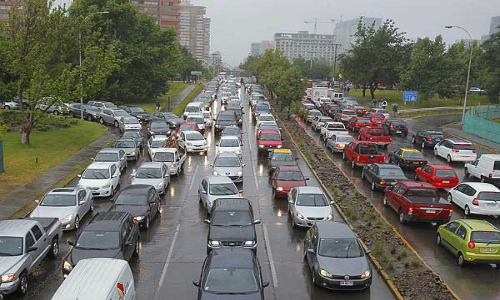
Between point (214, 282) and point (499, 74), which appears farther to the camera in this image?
point (499, 74)

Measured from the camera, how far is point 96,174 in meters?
23.3

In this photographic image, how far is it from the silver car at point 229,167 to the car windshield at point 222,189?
15.3 feet

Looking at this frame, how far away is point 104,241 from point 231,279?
468cm

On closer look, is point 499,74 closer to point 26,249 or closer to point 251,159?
point 251,159

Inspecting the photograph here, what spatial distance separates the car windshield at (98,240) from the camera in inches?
549

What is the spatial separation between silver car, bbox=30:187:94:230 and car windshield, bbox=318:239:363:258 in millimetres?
9628

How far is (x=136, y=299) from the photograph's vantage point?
511 inches

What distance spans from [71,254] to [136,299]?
2341mm

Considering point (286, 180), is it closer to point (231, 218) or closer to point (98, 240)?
point (231, 218)

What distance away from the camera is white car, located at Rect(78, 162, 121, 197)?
74.1 feet

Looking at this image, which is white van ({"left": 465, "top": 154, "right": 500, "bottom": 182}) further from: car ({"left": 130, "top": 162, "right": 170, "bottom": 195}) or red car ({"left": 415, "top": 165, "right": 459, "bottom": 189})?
car ({"left": 130, "top": 162, "right": 170, "bottom": 195})

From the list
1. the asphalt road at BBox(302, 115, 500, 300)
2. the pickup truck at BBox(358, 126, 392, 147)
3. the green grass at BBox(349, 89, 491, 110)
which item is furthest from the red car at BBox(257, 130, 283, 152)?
the green grass at BBox(349, 89, 491, 110)

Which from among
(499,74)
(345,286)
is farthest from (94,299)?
(499,74)

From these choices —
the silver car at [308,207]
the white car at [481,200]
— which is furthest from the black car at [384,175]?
the silver car at [308,207]
